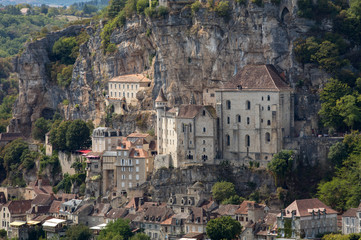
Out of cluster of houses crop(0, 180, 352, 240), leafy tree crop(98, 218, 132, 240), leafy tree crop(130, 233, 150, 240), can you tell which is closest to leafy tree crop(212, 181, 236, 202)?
cluster of houses crop(0, 180, 352, 240)

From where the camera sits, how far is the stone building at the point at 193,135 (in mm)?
122375

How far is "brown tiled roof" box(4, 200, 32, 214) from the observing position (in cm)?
12962

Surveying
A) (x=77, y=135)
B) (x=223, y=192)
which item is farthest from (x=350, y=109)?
(x=77, y=135)

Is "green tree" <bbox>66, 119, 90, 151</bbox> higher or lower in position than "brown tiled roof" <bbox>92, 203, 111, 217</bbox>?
higher

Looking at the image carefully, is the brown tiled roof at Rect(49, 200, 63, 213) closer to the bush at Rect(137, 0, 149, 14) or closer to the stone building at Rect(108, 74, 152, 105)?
the stone building at Rect(108, 74, 152, 105)

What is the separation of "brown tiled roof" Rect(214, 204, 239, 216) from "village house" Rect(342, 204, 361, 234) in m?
12.1

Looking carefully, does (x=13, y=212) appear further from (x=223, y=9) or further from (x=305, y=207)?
(x=305, y=207)

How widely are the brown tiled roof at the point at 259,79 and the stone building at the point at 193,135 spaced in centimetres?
434

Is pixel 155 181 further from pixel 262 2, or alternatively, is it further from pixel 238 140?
pixel 262 2

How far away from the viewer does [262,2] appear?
125000mm

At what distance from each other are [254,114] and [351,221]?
18.4 meters

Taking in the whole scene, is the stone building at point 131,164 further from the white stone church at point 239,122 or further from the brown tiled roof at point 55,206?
the brown tiled roof at point 55,206

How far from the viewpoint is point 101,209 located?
124 metres

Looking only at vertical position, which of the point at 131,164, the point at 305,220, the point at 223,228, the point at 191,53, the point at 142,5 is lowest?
the point at 223,228
